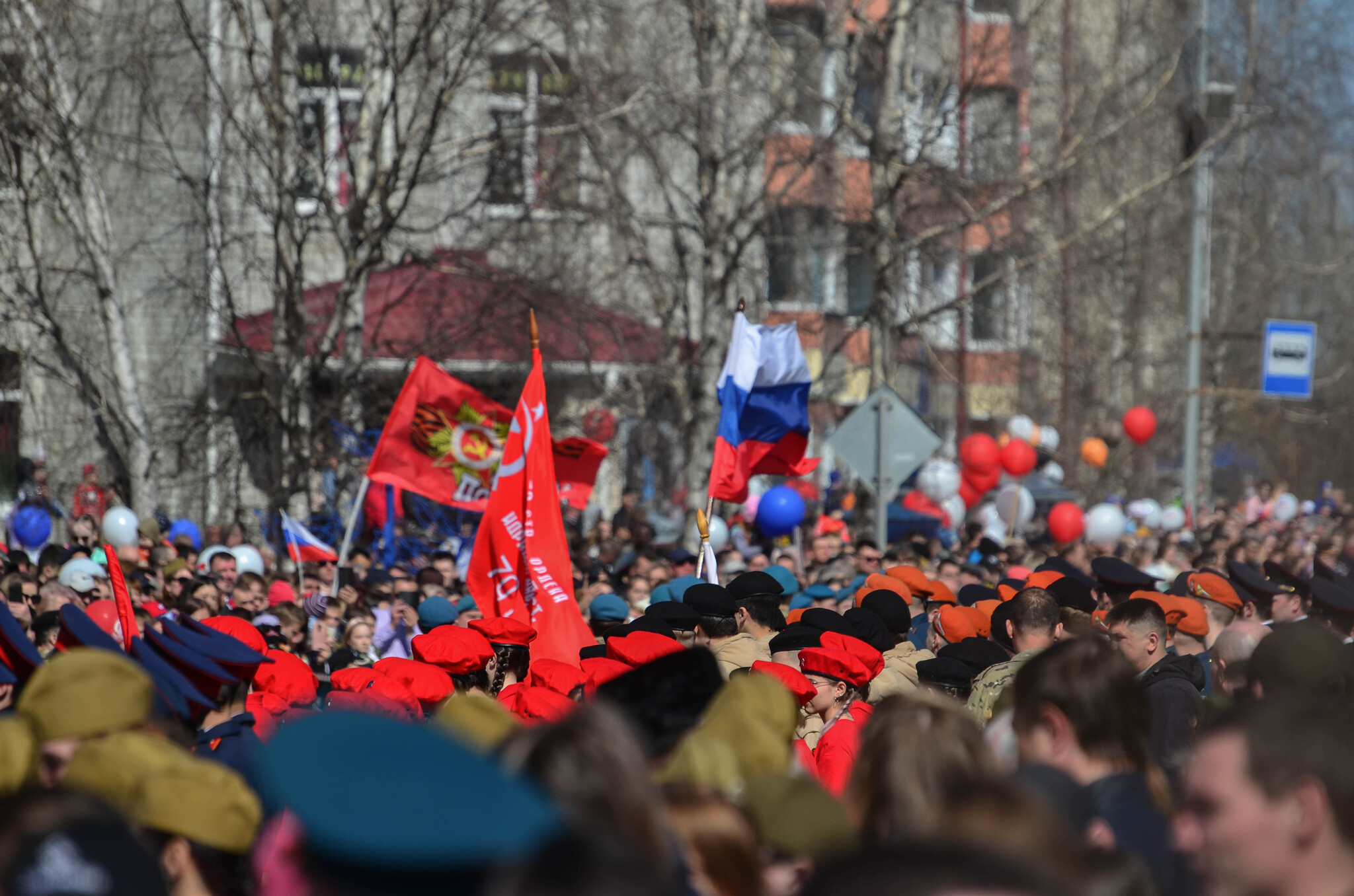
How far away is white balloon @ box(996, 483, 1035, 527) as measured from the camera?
59.3ft

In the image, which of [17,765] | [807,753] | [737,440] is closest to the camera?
[17,765]

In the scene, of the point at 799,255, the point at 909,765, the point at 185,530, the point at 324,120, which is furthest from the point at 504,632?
the point at 799,255

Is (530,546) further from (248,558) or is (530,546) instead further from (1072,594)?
(248,558)

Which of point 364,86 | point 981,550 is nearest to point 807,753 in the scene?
point 981,550

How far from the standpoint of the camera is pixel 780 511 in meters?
14.9

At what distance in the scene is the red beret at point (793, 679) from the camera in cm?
528

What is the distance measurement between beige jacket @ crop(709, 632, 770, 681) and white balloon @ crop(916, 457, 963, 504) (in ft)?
40.4

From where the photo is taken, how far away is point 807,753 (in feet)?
17.8

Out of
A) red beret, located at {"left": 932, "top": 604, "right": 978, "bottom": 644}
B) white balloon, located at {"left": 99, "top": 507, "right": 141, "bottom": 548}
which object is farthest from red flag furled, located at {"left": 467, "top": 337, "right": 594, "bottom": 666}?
white balloon, located at {"left": 99, "top": 507, "right": 141, "bottom": 548}

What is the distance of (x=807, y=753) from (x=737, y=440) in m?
4.67

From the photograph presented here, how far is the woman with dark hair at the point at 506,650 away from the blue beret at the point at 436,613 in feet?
5.67

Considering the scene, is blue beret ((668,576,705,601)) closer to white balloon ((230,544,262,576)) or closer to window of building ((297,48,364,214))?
white balloon ((230,544,262,576))

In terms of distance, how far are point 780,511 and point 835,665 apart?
9.12 m

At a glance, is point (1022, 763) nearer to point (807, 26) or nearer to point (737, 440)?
point (737, 440)
